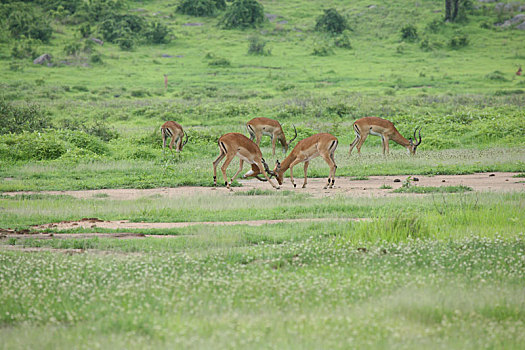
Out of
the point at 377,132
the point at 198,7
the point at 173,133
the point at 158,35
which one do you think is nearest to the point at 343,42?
the point at 158,35

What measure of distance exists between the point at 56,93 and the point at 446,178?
24.6 meters

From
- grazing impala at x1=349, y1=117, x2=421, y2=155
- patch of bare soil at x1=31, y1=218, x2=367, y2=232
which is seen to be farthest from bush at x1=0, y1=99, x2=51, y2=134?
patch of bare soil at x1=31, y1=218, x2=367, y2=232

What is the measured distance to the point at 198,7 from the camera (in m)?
57.2

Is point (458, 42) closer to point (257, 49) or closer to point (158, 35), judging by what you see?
point (257, 49)

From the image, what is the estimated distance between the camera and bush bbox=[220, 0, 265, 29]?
5328cm

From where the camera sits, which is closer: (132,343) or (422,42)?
(132,343)

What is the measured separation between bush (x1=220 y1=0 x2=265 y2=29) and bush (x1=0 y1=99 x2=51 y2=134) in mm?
33885

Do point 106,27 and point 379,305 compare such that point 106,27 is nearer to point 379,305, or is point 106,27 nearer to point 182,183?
point 182,183

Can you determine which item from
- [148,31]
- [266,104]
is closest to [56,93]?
[266,104]

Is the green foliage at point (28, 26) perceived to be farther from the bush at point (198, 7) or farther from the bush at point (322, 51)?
the bush at point (322, 51)

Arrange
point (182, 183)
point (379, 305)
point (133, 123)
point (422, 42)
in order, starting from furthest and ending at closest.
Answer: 1. point (422, 42)
2. point (133, 123)
3. point (182, 183)
4. point (379, 305)

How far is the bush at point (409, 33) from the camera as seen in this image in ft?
162

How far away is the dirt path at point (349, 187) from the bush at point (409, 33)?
3725cm

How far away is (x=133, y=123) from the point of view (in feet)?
86.3
